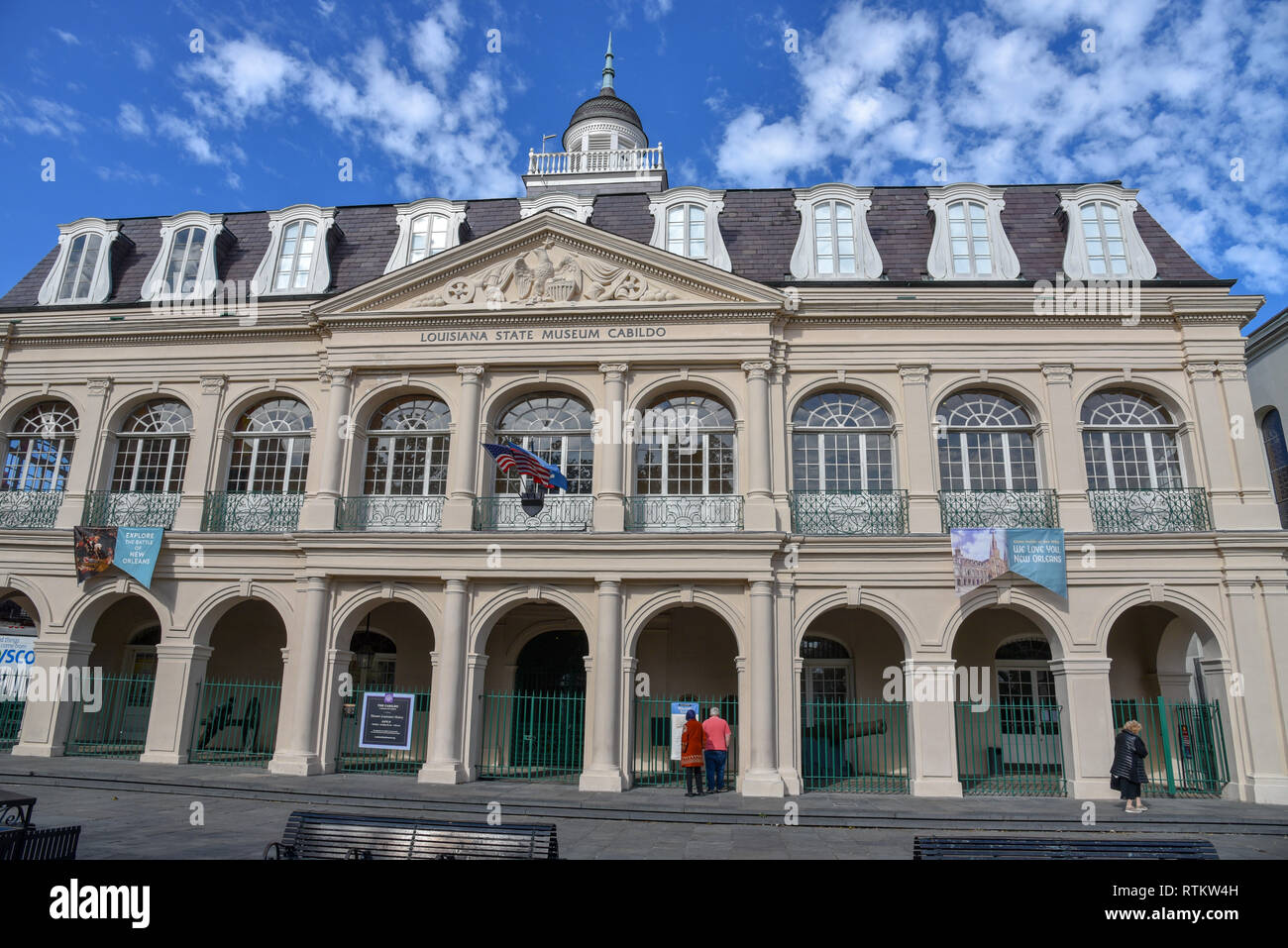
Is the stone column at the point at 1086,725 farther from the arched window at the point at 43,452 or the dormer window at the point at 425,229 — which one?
the arched window at the point at 43,452

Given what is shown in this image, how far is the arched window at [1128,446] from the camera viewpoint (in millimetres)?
17422

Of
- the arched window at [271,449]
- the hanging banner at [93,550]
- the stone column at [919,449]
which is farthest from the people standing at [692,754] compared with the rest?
the hanging banner at [93,550]

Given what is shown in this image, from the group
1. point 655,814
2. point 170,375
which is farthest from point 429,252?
point 655,814

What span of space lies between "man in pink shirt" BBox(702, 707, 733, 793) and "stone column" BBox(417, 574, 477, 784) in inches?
181

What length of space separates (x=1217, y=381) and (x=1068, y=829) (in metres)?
9.95

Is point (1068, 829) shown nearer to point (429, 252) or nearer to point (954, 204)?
point (954, 204)

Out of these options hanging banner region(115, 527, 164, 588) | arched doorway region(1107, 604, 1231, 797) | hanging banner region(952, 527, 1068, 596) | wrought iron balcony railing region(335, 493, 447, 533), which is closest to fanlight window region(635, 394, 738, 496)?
wrought iron balcony railing region(335, 493, 447, 533)

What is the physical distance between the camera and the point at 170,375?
19.7m

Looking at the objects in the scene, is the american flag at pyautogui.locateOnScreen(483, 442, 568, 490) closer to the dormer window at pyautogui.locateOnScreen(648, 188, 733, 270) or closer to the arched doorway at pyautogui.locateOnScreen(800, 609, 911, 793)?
the dormer window at pyautogui.locateOnScreen(648, 188, 733, 270)

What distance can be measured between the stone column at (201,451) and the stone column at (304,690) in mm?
3206

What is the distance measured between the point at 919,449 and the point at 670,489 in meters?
5.08

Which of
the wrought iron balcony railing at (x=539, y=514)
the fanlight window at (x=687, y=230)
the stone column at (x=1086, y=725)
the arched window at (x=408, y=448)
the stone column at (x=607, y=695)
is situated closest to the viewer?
the stone column at (x=1086, y=725)

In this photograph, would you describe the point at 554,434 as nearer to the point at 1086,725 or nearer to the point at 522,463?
the point at 522,463

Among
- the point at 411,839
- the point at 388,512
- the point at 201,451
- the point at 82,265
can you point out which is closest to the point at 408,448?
the point at 388,512
